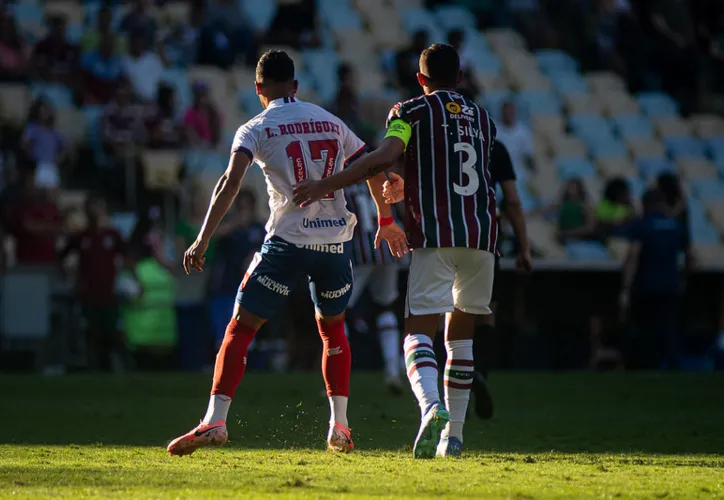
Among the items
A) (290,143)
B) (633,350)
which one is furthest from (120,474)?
(633,350)

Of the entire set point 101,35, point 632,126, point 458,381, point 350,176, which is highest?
point 101,35

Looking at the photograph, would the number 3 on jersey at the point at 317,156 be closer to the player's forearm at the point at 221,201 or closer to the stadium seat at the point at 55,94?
the player's forearm at the point at 221,201

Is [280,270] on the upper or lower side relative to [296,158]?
lower

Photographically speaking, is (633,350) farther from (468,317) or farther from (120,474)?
(120,474)

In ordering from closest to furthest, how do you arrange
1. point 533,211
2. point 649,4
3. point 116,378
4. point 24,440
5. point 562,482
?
point 562,482, point 24,440, point 116,378, point 533,211, point 649,4

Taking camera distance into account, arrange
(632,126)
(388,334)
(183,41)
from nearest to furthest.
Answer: (388,334) → (183,41) → (632,126)

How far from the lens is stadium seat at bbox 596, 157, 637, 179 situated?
19.9 meters

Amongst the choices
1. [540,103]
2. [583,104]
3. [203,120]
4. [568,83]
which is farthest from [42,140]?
[568,83]

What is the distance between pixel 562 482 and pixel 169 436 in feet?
10.7

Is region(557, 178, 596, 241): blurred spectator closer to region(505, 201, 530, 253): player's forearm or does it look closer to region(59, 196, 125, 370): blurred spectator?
region(59, 196, 125, 370): blurred spectator

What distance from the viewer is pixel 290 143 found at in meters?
6.97

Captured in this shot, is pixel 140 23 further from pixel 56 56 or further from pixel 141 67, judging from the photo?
pixel 56 56

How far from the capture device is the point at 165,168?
657 inches

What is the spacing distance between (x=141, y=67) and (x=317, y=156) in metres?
11.4
